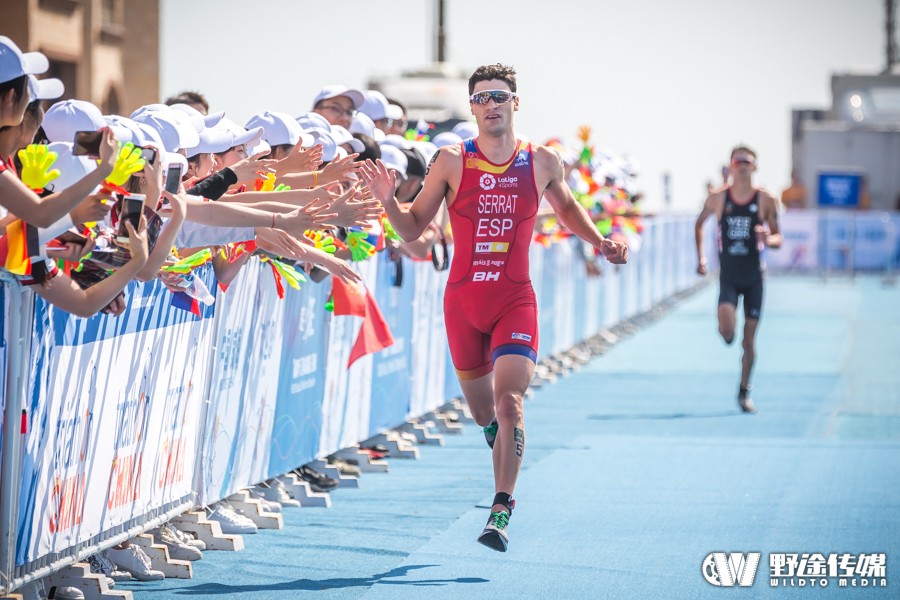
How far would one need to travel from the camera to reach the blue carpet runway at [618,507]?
270 inches

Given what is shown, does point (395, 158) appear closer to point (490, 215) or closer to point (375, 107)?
point (375, 107)

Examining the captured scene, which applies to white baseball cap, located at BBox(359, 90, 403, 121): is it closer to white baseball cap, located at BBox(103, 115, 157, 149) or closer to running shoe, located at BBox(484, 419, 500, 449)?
running shoe, located at BBox(484, 419, 500, 449)

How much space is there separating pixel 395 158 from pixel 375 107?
89 centimetres

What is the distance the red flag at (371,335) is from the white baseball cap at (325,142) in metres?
1.51

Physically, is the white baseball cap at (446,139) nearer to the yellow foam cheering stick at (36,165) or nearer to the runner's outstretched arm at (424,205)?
the runner's outstretched arm at (424,205)

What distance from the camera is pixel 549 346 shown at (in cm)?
1728

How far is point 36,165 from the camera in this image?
5.51m

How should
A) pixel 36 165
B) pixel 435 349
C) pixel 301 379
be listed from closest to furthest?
pixel 36 165
pixel 301 379
pixel 435 349

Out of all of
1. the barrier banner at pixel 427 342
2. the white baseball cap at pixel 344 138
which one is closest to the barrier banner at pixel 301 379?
the white baseball cap at pixel 344 138

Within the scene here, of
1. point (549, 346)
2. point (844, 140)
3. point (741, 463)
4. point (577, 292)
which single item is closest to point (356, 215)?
point (741, 463)

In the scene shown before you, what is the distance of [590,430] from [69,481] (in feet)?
22.6

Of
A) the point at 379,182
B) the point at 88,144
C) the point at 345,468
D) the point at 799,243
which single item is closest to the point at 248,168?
the point at 379,182

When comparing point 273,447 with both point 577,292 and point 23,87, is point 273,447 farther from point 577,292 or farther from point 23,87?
point 577,292

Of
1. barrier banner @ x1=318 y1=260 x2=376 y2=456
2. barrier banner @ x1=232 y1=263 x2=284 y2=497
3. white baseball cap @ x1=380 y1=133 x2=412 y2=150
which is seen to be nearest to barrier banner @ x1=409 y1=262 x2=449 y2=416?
barrier banner @ x1=318 y1=260 x2=376 y2=456
